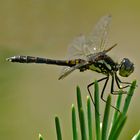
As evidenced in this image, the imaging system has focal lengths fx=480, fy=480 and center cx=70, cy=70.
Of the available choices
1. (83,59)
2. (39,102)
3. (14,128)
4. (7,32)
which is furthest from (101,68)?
(7,32)

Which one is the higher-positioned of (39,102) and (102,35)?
(102,35)

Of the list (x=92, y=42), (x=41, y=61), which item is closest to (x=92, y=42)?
(x=92, y=42)

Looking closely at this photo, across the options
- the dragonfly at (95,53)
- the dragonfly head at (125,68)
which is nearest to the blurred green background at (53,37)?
the dragonfly at (95,53)

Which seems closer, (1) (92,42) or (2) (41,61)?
(1) (92,42)

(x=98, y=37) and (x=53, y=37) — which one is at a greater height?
(x=53, y=37)

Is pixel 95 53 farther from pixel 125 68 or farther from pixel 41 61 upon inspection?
pixel 41 61

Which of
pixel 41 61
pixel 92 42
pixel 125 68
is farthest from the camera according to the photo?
pixel 41 61

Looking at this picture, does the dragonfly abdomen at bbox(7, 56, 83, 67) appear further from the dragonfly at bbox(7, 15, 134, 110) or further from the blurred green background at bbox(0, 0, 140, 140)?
the blurred green background at bbox(0, 0, 140, 140)

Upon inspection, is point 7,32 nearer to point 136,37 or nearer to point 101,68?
point 136,37
